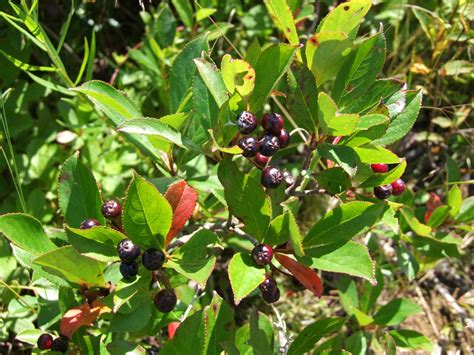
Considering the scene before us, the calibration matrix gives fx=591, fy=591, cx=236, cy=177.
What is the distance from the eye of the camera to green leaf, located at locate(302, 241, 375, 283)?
5.82ft

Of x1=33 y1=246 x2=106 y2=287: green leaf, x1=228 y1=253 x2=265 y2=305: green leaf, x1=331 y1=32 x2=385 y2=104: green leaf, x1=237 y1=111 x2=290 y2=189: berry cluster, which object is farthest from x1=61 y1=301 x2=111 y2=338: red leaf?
x1=331 y1=32 x2=385 y2=104: green leaf

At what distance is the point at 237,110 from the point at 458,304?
2.06 m

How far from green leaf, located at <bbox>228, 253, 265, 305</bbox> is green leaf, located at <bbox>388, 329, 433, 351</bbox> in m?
1.18

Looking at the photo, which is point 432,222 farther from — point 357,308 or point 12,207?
point 12,207

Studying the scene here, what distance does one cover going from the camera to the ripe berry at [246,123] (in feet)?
5.71

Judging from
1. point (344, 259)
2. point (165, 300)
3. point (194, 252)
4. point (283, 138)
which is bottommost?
point (344, 259)

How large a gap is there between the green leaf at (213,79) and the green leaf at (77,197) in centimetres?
53

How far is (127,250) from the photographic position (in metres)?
1.71

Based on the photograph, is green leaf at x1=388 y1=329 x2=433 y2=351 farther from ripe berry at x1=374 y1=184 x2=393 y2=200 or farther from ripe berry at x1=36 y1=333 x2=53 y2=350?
ripe berry at x1=36 y1=333 x2=53 y2=350

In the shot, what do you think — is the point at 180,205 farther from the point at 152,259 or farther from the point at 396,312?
the point at 396,312

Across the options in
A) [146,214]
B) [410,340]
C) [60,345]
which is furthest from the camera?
[410,340]

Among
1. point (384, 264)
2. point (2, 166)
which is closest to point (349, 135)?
point (384, 264)

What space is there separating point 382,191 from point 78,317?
114 cm

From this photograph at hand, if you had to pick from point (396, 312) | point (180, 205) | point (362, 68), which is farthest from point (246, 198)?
point (396, 312)
